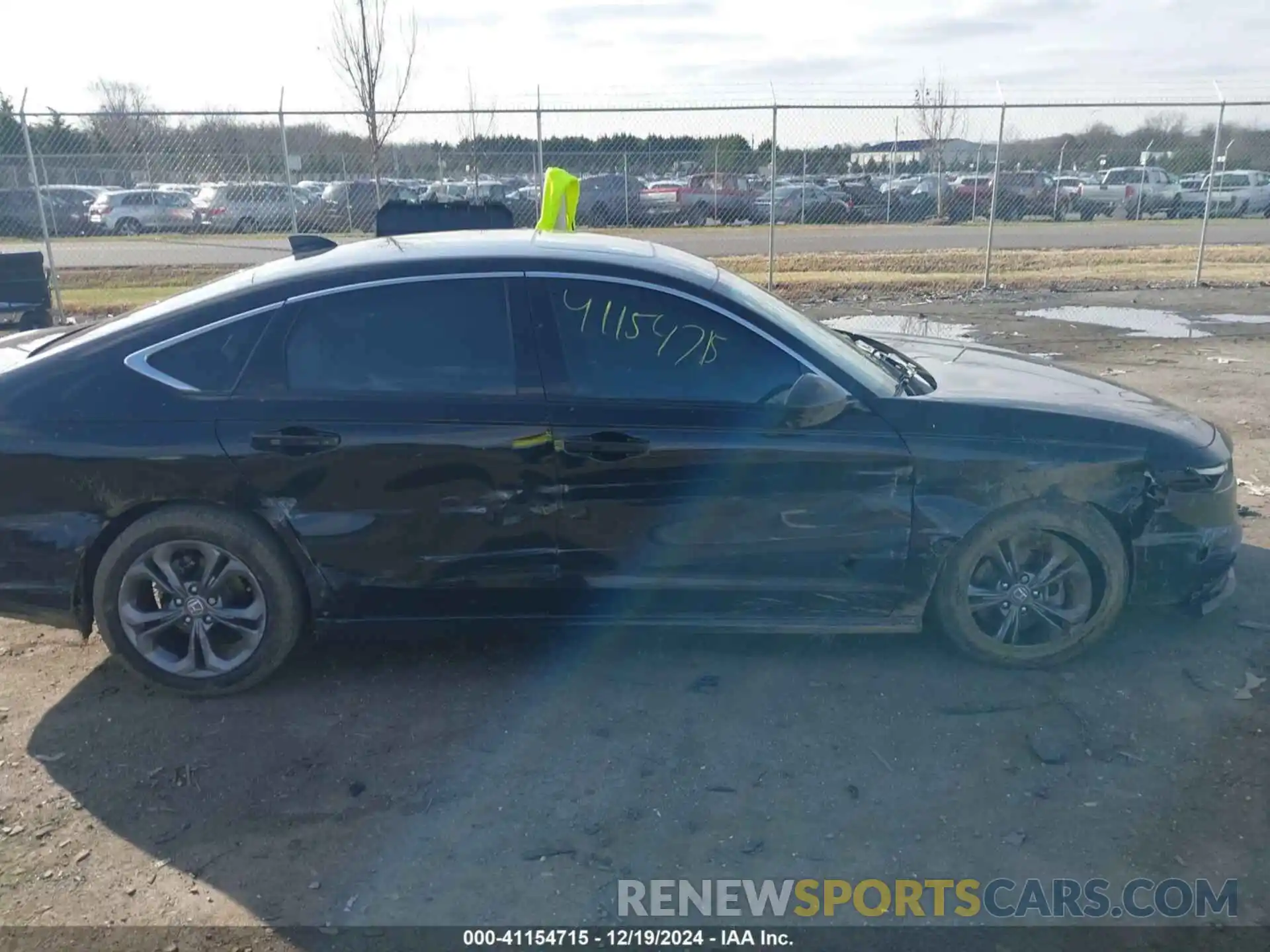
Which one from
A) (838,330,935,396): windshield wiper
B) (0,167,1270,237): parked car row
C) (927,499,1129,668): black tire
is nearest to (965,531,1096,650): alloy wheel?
(927,499,1129,668): black tire

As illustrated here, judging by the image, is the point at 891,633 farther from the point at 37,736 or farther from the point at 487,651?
the point at 37,736

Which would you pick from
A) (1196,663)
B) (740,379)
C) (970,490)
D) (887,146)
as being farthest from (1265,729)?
(887,146)

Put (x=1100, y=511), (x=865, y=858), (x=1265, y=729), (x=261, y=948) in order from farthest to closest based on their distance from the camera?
1. (x=1100, y=511)
2. (x=1265, y=729)
3. (x=865, y=858)
4. (x=261, y=948)

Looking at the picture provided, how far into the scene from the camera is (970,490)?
4.07 m

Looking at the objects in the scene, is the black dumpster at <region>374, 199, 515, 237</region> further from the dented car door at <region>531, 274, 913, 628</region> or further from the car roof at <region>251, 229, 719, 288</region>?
the dented car door at <region>531, 274, 913, 628</region>

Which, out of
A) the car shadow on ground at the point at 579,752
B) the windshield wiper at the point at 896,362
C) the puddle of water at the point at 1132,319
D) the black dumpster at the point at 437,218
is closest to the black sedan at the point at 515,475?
the windshield wiper at the point at 896,362

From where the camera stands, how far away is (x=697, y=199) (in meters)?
24.2

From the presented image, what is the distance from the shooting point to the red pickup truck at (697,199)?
2359 cm

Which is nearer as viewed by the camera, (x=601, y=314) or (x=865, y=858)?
(x=865, y=858)

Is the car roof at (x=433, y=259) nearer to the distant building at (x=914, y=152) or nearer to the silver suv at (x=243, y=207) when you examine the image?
the silver suv at (x=243, y=207)

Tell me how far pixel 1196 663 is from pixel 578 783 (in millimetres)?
2582

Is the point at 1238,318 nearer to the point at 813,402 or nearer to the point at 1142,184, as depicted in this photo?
the point at 813,402

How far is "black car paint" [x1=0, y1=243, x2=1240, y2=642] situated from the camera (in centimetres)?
393

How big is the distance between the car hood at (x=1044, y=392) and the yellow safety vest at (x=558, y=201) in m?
2.34
